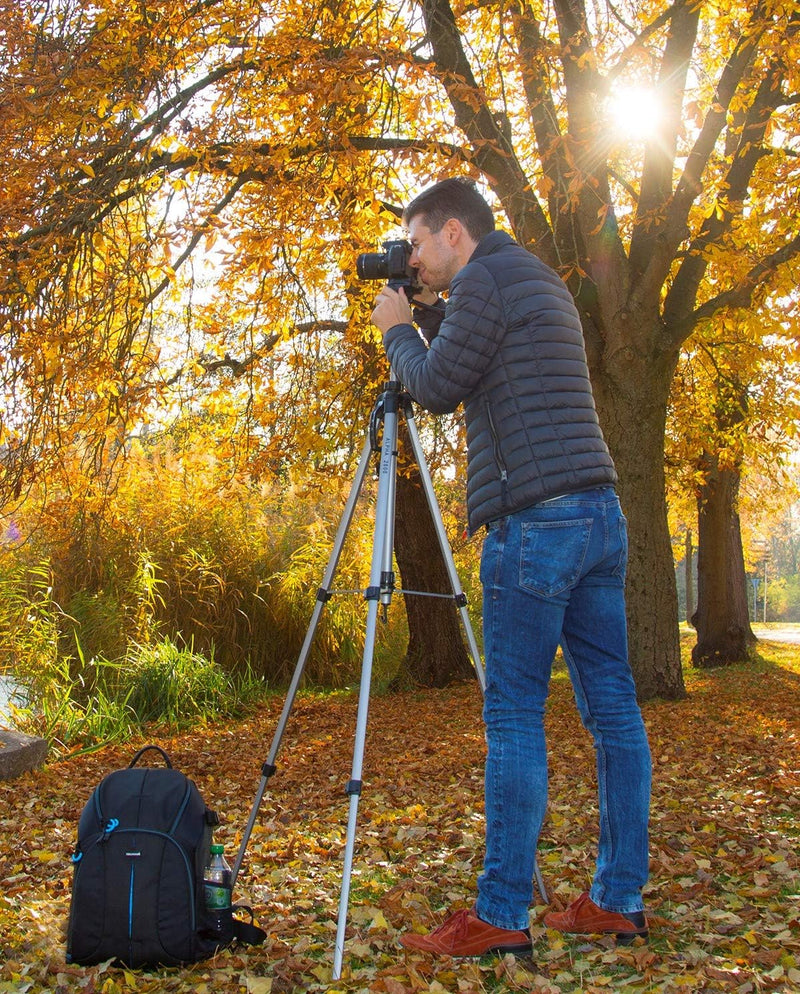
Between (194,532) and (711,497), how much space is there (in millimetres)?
6154

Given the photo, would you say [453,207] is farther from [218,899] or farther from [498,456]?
[218,899]

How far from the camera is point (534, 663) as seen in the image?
2527 millimetres

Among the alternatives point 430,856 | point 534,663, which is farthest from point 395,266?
point 430,856

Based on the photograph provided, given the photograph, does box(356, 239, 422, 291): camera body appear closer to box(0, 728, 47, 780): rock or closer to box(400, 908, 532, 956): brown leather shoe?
box(400, 908, 532, 956): brown leather shoe

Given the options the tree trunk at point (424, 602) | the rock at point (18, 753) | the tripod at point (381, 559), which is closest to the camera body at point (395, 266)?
the tripod at point (381, 559)

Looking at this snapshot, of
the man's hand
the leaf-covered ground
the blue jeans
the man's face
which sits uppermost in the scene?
the man's face

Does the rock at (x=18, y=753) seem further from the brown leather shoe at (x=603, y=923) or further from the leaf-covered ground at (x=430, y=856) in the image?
the brown leather shoe at (x=603, y=923)

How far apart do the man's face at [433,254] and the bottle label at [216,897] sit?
1.87 metres

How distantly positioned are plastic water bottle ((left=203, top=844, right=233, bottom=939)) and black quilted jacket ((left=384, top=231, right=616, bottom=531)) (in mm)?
1287

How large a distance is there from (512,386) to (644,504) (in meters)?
4.77

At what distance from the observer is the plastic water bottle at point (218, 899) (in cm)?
279

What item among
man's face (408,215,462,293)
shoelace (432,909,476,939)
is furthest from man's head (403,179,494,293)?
shoelace (432,909,476,939)

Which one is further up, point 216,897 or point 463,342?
point 463,342

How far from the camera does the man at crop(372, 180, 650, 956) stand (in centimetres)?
251
